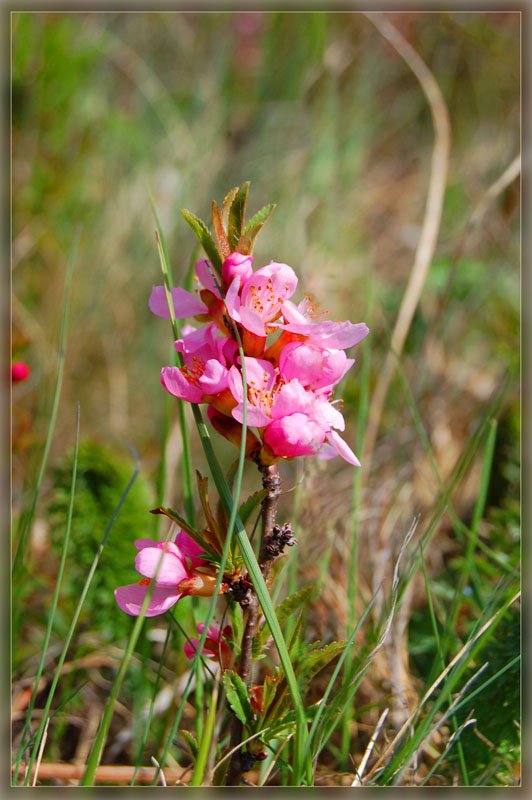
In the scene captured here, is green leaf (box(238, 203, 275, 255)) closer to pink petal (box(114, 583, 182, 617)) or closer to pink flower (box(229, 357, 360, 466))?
pink flower (box(229, 357, 360, 466))

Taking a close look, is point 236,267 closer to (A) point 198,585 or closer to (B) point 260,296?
(B) point 260,296

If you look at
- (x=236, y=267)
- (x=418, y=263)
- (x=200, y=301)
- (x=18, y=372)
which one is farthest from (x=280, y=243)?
(x=236, y=267)

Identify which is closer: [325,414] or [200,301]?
[325,414]

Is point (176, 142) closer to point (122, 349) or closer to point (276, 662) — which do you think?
point (122, 349)

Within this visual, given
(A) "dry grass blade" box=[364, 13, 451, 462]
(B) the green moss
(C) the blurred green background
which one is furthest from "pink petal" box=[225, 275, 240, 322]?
(C) the blurred green background

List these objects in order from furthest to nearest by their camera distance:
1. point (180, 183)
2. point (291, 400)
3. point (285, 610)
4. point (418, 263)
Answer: point (180, 183) → point (418, 263) → point (285, 610) → point (291, 400)

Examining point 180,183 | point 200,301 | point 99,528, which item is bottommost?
point 99,528

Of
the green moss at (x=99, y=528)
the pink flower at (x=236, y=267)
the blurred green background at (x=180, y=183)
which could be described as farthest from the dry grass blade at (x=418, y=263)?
the pink flower at (x=236, y=267)
